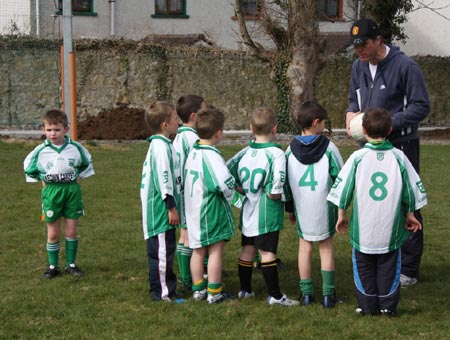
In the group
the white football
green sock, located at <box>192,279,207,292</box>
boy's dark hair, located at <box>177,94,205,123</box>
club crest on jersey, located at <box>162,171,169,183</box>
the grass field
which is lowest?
the grass field

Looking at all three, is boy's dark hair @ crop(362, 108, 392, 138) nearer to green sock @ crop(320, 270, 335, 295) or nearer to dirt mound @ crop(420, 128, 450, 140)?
green sock @ crop(320, 270, 335, 295)

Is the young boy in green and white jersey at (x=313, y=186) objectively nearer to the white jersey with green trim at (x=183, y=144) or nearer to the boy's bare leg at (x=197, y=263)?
the boy's bare leg at (x=197, y=263)

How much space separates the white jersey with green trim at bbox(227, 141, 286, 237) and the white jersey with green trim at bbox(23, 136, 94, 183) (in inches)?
67.7

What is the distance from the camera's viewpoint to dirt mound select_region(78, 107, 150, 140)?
74.1 feet

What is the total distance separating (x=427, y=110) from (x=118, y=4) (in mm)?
26676

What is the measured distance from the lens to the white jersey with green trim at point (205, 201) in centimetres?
606

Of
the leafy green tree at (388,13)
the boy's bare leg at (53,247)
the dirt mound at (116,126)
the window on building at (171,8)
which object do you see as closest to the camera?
the boy's bare leg at (53,247)

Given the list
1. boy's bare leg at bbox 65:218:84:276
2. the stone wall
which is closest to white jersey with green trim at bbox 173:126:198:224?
boy's bare leg at bbox 65:218:84:276

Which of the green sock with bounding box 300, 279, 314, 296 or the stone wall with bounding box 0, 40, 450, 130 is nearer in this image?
the green sock with bounding box 300, 279, 314, 296

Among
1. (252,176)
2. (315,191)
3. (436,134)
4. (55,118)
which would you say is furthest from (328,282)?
(436,134)

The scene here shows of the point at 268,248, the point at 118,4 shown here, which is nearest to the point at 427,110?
the point at 268,248

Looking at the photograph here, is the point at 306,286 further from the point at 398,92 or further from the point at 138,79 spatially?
the point at 138,79

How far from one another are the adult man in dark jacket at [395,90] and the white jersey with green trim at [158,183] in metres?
1.56

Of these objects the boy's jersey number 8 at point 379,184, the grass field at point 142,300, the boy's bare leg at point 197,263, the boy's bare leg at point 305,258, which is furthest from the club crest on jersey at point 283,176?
the grass field at point 142,300
